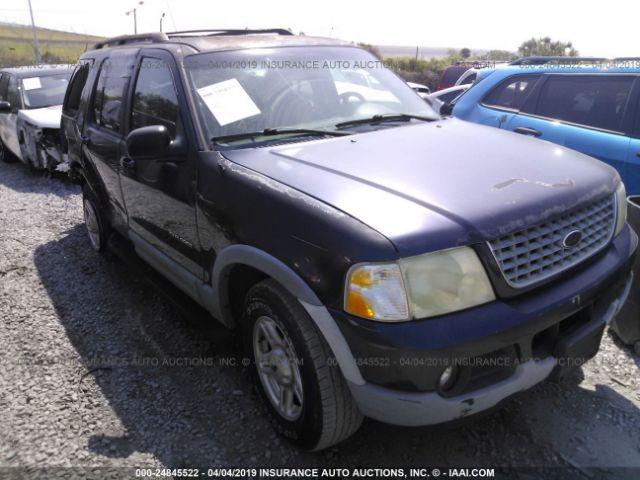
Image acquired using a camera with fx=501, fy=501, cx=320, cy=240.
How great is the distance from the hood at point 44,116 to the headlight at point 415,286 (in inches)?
289

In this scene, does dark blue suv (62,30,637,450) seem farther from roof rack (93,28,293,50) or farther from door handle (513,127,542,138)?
door handle (513,127,542,138)

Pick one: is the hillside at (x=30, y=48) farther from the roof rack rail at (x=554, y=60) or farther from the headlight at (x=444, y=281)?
the headlight at (x=444, y=281)

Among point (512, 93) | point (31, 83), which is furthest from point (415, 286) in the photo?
point (31, 83)

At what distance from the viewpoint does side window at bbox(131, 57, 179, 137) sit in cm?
296

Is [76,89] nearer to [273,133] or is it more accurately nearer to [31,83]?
[273,133]

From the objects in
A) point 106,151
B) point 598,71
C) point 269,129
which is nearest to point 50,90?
point 106,151

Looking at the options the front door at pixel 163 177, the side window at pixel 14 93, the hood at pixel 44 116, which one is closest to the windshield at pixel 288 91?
the front door at pixel 163 177

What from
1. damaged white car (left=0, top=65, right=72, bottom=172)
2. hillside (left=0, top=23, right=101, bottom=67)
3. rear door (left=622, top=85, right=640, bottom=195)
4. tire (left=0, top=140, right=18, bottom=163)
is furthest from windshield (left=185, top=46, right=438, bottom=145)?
hillside (left=0, top=23, right=101, bottom=67)

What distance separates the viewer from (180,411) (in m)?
2.74

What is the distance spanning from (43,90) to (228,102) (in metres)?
7.67

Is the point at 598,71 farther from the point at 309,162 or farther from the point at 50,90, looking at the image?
the point at 50,90

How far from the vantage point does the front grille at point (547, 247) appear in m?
1.95

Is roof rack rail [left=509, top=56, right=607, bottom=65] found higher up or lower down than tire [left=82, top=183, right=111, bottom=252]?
higher up

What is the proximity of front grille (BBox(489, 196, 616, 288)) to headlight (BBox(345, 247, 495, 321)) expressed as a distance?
16 cm
